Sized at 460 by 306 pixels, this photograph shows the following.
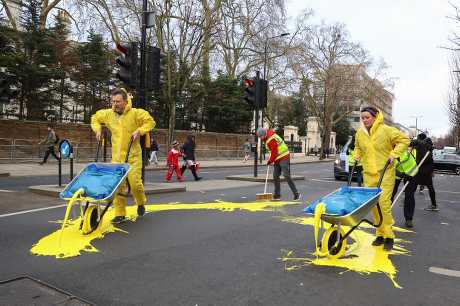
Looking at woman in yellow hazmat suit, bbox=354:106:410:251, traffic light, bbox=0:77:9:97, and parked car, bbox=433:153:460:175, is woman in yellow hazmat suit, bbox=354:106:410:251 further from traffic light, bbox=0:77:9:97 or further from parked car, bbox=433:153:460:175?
parked car, bbox=433:153:460:175

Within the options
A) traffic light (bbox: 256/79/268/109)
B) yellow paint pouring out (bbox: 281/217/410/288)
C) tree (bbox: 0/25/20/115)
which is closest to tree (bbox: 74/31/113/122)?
tree (bbox: 0/25/20/115)

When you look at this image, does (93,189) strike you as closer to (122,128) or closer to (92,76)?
(122,128)

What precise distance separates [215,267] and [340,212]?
142 cm

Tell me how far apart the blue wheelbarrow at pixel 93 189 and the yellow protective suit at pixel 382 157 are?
315 centimetres

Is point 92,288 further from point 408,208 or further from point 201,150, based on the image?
point 201,150

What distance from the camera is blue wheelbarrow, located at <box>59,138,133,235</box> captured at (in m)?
5.28

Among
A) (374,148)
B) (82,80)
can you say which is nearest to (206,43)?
(82,80)

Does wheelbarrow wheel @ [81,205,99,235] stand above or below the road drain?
above

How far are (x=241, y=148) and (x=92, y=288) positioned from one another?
37838 millimetres

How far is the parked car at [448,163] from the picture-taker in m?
28.3

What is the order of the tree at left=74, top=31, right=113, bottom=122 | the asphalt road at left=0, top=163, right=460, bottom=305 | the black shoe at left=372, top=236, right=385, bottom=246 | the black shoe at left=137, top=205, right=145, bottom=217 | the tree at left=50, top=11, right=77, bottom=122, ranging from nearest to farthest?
the asphalt road at left=0, top=163, right=460, bottom=305
the black shoe at left=372, top=236, right=385, bottom=246
the black shoe at left=137, top=205, right=145, bottom=217
the tree at left=50, top=11, right=77, bottom=122
the tree at left=74, top=31, right=113, bottom=122

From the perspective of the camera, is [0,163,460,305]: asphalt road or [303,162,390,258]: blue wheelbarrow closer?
[0,163,460,305]: asphalt road

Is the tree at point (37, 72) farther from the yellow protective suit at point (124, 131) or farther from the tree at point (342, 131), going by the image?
the tree at point (342, 131)

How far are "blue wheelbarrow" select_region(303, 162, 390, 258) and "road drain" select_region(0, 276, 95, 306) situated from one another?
2.44 m
